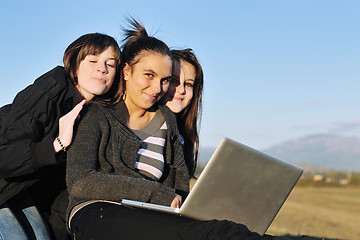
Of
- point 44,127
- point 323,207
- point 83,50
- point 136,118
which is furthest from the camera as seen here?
point 323,207

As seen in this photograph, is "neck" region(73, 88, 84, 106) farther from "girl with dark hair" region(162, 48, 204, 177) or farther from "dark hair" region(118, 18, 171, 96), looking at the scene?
"girl with dark hair" region(162, 48, 204, 177)

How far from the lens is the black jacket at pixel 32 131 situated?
232 centimetres

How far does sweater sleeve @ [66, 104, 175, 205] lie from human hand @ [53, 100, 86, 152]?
0.19 ft

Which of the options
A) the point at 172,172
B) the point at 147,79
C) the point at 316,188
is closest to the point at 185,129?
the point at 172,172

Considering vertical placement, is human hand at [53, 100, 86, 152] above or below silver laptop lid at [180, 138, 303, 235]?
above

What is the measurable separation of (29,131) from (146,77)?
90 cm

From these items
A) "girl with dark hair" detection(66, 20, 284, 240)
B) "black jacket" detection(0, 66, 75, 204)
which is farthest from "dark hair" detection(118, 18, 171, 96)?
"black jacket" detection(0, 66, 75, 204)

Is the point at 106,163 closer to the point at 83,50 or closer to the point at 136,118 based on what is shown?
the point at 136,118

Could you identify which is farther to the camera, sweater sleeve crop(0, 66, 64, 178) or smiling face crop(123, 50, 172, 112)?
smiling face crop(123, 50, 172, 112)

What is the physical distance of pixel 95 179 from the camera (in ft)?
7.51

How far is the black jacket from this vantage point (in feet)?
7.61

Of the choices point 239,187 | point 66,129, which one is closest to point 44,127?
point 66,129

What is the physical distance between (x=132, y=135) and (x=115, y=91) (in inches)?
17.3

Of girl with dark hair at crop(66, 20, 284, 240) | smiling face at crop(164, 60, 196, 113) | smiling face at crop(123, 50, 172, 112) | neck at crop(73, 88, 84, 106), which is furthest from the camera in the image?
smiling face at crop(164, 60, 196, 113)
